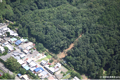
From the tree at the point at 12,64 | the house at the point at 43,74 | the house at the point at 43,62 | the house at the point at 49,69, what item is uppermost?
the tree at the point at 12,64

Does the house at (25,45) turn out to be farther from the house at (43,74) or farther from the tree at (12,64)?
the house at (43,74)

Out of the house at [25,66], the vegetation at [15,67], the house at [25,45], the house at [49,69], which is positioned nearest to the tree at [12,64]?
the vegetation at [15,67]

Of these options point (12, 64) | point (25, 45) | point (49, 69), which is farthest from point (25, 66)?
point (25, 45)

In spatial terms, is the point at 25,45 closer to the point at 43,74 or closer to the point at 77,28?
the point at 43,74

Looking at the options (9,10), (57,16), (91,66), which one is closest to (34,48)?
(57,16)

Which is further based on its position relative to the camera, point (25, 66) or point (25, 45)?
point (25, 45)

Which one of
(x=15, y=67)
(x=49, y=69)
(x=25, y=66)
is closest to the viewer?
(x=15, y=67)

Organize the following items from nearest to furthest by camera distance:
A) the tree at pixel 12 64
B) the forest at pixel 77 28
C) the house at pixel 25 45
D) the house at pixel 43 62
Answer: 1. the tree at pixel 12 64
2. the forest at pixel 77 28
3. the house at pixel 43 62
4. the house at pixel 25 45

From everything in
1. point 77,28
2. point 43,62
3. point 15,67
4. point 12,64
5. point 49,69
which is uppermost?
point 77,28

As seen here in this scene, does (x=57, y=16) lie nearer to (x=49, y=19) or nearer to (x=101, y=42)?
(x=49, y=19)
